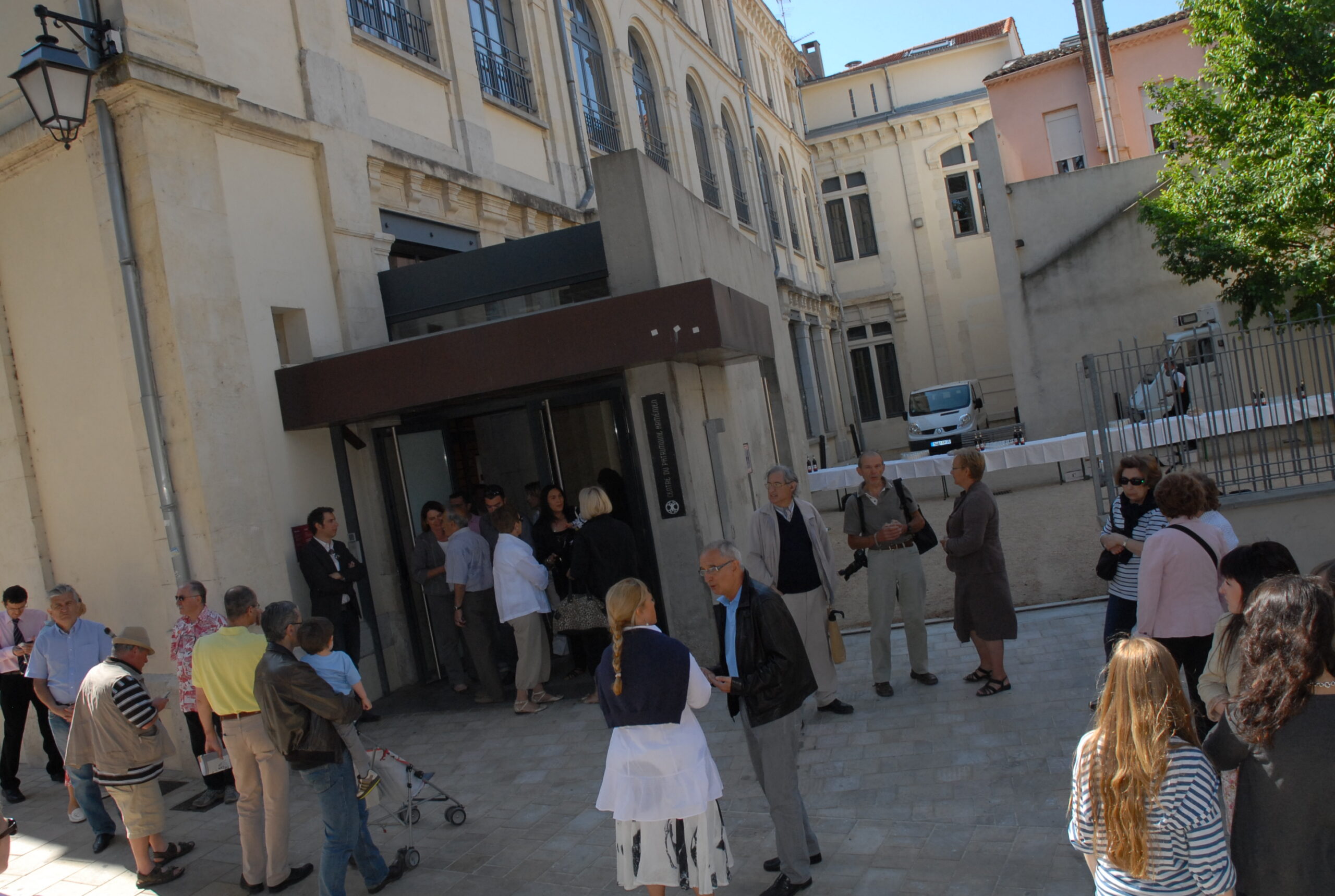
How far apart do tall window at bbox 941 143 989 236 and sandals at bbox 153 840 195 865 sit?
30361 mm

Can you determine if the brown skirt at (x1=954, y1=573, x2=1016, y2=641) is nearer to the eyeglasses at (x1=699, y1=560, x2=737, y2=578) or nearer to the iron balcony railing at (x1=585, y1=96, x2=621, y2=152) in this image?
the eyeglasses at (x1=699, y1=560, x2=737, y2=578)

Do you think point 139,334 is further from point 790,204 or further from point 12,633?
point 790,204

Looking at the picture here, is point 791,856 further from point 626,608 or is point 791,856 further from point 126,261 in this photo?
point 126,261

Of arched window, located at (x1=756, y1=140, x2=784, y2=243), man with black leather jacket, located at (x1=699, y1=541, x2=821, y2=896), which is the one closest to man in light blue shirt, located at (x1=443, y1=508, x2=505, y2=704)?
man with black leather jacket, located at (x1=699, y1=541, x2=821, y2=896)

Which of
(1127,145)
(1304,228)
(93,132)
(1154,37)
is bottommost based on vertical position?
(1304,228)

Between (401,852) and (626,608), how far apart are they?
2.21m

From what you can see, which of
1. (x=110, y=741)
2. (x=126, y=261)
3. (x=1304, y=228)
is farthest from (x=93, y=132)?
(x=1304, y=228)

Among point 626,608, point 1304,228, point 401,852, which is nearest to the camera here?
point 626,608

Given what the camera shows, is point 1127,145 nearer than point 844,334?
Yes

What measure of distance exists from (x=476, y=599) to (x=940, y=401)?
64.5 feet

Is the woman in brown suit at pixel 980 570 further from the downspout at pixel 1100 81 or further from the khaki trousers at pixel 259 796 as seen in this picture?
the downspout at pixel 1100 81

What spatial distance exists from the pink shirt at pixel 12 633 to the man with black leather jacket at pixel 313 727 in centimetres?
401

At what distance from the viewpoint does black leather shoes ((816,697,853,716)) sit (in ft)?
21.8

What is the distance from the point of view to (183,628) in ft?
20.3
